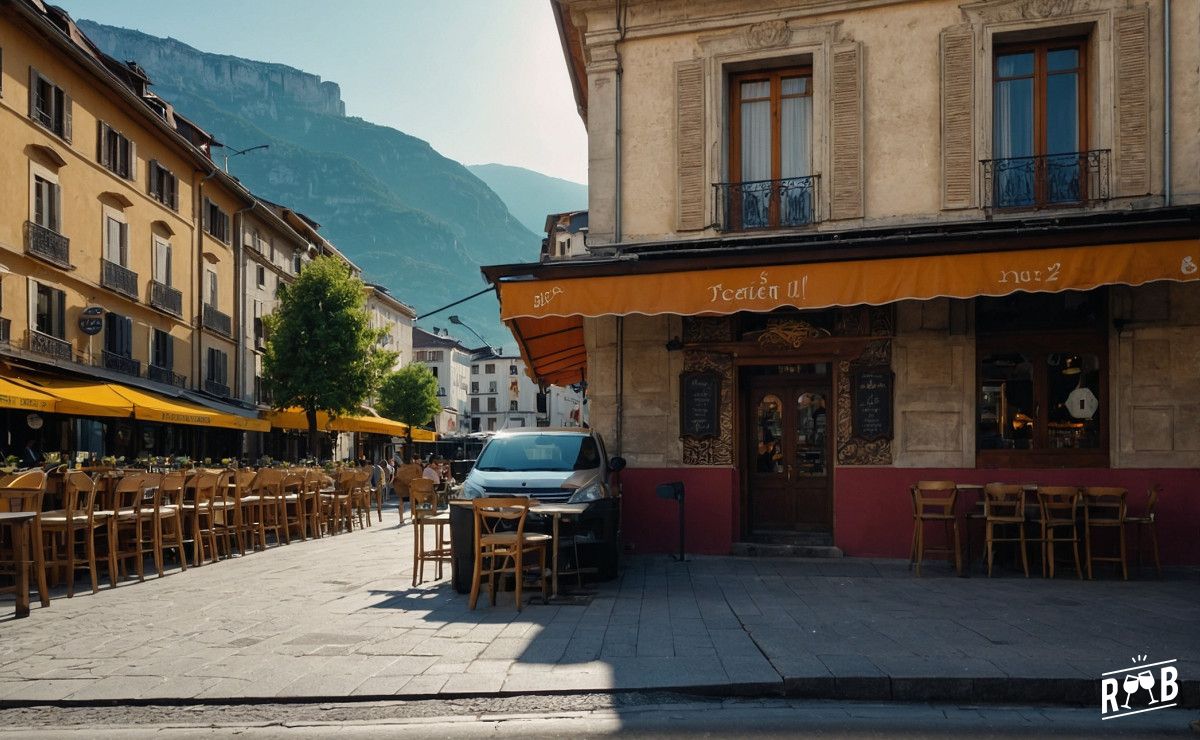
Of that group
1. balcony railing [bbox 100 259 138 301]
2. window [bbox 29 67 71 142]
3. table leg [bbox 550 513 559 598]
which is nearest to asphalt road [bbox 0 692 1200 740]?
table leg [bbox 550 513 559 598]

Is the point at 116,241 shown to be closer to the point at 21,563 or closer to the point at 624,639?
the point at 21,563

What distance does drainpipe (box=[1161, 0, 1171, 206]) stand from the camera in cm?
1134

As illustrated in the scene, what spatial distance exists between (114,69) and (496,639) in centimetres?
3011

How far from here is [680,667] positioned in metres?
6.03

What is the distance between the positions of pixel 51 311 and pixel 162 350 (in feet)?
24.1

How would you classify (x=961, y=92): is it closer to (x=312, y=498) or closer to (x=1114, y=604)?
(x=1114, y=604)

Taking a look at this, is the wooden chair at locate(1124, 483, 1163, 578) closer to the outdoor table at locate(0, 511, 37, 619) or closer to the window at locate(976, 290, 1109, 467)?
the window at locate(976, 290, 1109, 467)

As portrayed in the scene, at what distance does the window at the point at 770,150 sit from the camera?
12.7m

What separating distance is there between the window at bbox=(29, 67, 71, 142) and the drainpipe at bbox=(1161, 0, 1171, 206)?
2427 cm

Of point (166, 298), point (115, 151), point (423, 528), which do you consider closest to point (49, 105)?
point (115, 151)

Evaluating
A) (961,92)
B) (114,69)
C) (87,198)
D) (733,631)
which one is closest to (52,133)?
(87,198)

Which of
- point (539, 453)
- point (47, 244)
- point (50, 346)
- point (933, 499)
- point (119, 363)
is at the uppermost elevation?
point (47, 244)

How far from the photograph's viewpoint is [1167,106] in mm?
11383

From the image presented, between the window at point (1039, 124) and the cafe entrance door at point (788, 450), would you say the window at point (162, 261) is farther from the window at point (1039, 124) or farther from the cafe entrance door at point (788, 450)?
the window at point (1039, 124)
